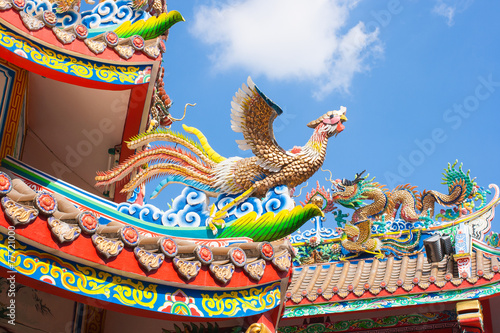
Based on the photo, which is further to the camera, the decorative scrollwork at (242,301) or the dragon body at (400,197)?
the dragon body at (400,197)

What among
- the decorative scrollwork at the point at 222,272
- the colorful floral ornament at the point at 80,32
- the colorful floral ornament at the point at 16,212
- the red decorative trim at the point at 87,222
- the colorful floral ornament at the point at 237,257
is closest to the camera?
the colorful floral ornament at the point at 16,212

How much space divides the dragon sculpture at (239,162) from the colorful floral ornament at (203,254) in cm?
159

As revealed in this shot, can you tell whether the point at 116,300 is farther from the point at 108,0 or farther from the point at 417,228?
the point at 417,228

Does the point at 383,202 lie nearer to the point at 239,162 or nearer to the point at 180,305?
the point at 239,162

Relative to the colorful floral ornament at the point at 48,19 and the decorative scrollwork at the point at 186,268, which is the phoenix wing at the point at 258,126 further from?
the decorative scrollwork at the point at 186,268

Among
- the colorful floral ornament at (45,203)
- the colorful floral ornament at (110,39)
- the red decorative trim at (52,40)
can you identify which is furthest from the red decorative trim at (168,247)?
the colorful floral ornament at (110,39)

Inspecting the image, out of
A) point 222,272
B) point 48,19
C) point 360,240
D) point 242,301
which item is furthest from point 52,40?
point 360,240

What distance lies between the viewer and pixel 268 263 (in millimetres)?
5227

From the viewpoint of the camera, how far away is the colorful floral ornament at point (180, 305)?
4801 millimetres

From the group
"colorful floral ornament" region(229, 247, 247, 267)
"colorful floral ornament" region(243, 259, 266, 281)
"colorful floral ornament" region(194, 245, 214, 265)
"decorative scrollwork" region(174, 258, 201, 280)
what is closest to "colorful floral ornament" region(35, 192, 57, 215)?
"decorative scrollwork" region(174, 258, 201, 280)

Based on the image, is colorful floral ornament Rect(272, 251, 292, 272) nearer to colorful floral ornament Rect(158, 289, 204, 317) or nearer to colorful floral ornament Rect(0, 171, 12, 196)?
colorful floral ornament Rect(158, 289, 204, 317)

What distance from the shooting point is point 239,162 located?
709 centimetres

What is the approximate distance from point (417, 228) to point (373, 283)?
281 cm

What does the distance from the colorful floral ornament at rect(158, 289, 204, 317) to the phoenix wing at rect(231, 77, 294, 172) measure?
2.34 meters
